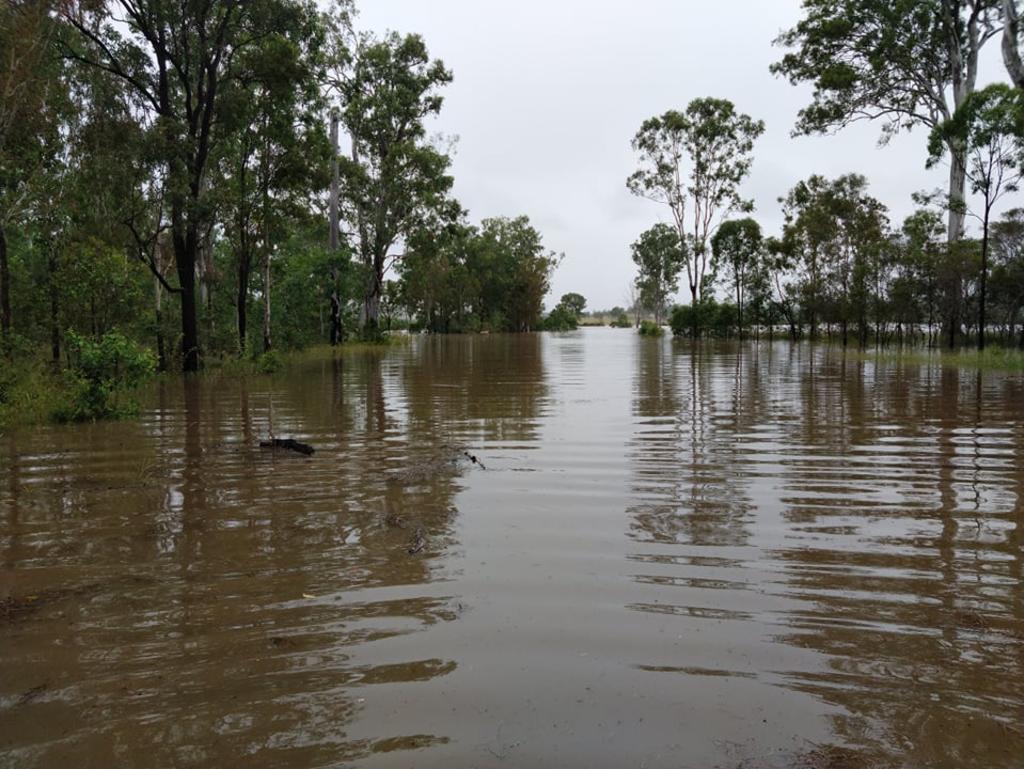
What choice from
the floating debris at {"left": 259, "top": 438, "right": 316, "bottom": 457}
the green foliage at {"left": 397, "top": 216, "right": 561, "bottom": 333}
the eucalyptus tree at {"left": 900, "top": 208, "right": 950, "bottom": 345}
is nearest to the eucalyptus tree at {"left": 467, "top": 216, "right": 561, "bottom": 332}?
the green foliage at {"left": 397, "top": 216, "right": 561, "bottom": 333}

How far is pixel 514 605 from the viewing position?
328 centimetres

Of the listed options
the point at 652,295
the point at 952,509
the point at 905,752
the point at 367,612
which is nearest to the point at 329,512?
the point at 367,612

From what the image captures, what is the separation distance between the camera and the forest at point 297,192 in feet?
48.8

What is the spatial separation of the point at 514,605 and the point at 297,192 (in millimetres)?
20373

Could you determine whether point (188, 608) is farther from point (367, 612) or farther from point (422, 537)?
point (422, 537)

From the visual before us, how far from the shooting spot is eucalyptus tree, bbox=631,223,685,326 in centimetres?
8050

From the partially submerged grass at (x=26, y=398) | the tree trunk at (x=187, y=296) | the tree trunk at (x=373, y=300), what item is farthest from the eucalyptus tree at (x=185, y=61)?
the tree trunk at (x=373, y=300)

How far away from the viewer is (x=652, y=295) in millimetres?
87938

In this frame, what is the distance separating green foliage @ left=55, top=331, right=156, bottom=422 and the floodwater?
1534 mm

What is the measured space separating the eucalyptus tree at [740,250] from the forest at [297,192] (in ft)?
0.49

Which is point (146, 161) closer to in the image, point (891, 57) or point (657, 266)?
point (891, 57)

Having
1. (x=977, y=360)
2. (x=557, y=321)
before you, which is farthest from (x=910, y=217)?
(x=557, y=321)

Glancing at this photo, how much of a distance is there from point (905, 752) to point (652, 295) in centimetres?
8838

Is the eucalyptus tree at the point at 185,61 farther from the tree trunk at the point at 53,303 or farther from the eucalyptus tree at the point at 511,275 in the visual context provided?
the eucalyptus tree at the point at 511,275
